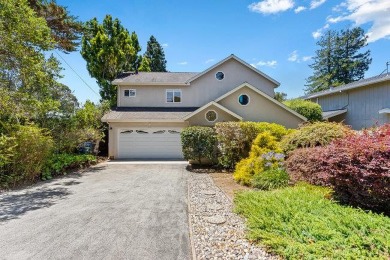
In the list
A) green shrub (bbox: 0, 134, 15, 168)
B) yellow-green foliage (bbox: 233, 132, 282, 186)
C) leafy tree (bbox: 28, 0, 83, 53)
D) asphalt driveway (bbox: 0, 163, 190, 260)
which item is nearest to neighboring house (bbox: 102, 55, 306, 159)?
leafy tree (bbox: 28, 0, 83, 53)

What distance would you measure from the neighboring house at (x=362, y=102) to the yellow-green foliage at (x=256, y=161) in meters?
8.49

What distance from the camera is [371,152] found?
5137mm

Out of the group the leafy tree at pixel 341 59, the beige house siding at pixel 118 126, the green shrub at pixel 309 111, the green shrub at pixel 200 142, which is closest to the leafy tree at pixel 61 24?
the beige house siding at pixel 118 126

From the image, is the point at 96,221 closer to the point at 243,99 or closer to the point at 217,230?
the point at 217,230

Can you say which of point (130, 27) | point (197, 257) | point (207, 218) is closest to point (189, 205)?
point (207, 218)

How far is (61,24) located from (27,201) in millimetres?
12696

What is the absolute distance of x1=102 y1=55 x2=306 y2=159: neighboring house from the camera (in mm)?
16453

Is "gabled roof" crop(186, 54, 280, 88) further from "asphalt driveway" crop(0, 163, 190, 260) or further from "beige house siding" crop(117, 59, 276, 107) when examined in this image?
"asphalt driveway" crop(0, 163, 190, 260)

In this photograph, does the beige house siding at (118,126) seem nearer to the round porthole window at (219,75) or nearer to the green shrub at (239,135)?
the green shrub at (239,135)

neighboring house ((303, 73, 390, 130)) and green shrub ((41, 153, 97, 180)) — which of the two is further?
neighboring house ((303, 73, 390, 130))

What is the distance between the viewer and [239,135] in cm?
1189

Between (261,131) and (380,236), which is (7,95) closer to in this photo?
(261,131)

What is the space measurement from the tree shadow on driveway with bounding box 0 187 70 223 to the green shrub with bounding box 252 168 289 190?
6.53 m

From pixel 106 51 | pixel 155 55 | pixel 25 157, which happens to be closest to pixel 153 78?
pixel 106 51
